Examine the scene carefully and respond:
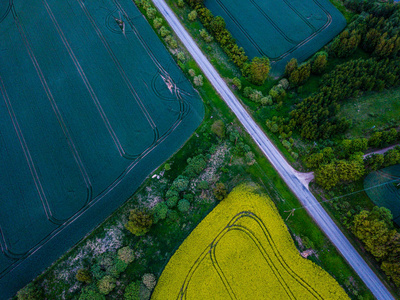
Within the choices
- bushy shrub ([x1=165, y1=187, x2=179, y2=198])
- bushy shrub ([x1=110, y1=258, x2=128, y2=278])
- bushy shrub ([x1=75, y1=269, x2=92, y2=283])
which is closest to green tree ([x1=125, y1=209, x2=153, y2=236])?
bushy shrub ([x1=110, y1=258, x2=128, y2=278])

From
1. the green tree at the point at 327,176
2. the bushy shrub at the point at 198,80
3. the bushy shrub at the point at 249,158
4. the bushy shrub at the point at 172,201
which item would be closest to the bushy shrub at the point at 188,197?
the bushy shrub at the point at 172,201

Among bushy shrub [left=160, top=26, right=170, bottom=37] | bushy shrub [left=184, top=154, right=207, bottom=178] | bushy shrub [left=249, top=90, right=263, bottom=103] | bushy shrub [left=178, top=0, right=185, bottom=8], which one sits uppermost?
bushy shrub [left=178, top=0, right=185, bottom=8]

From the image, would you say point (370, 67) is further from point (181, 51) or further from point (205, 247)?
point (205, 247)

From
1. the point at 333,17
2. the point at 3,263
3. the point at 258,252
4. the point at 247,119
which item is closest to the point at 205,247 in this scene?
the point at 258,252

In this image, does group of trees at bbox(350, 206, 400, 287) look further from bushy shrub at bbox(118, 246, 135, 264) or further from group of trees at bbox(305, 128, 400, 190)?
bushy shrub at bbox(118, 246, 135, 264)

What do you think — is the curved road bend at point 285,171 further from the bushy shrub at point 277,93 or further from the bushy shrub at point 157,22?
the bushy shrub at point 277,93

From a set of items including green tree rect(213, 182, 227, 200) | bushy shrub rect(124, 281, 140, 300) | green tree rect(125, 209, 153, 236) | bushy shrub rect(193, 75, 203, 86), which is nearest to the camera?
bushy shrub rect(124, 281, 140, 300)
